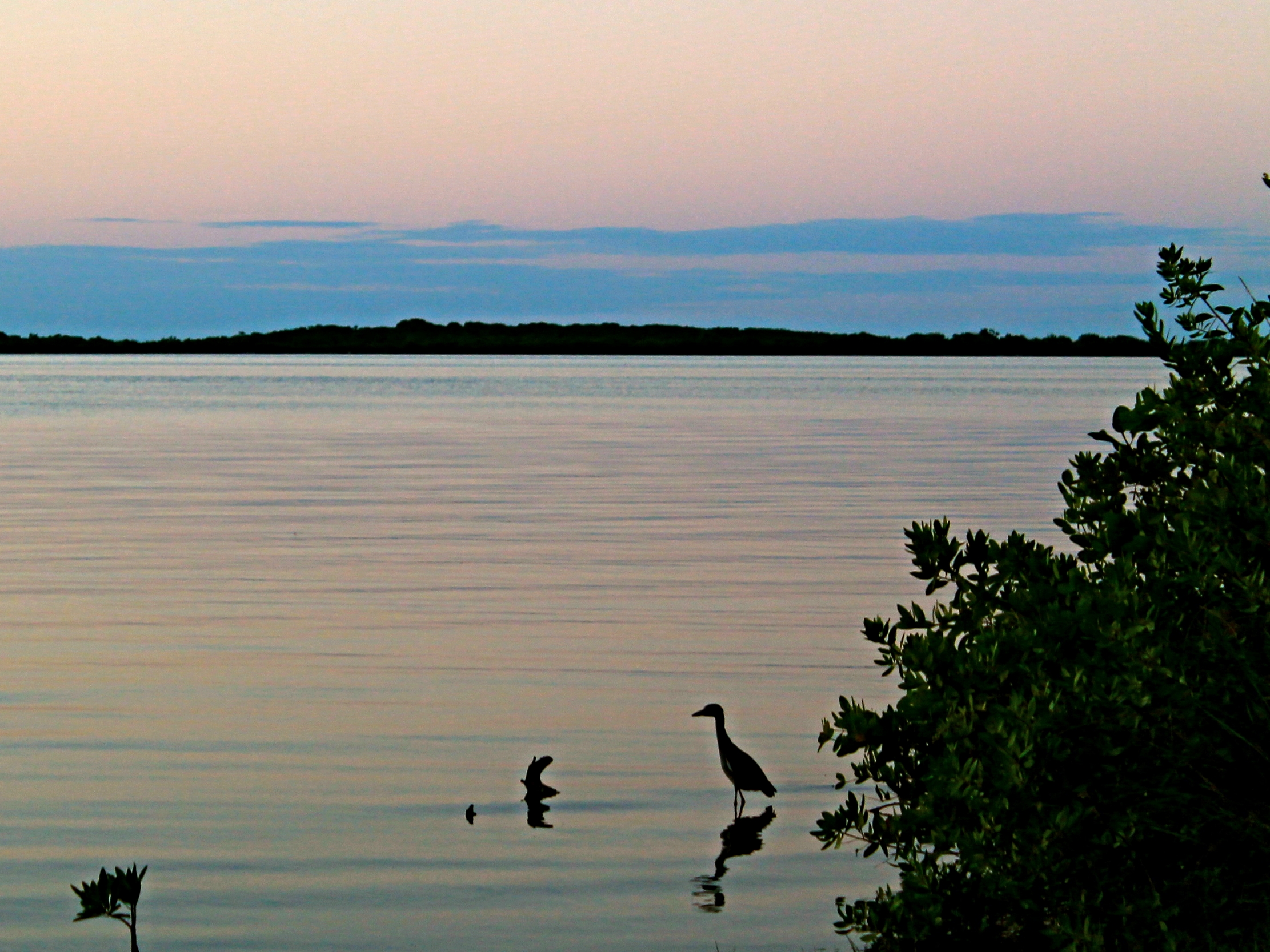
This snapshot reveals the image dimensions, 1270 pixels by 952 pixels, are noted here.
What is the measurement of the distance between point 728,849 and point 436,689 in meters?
5.24

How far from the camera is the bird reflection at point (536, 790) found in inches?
481

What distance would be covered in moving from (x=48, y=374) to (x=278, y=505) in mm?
145482

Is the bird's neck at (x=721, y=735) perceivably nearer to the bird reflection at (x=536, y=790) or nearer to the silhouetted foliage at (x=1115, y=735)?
the bird reflection at (x=536, y=790)

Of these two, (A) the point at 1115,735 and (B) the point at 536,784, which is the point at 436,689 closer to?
(B) the point at 536,784

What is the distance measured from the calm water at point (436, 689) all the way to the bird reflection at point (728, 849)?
0.15 feet

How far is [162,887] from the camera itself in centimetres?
1050

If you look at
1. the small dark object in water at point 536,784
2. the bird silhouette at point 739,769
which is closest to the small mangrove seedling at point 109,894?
the small dark object in water at point 536,784

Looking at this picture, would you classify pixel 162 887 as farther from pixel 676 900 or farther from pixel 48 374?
pixel 48 374

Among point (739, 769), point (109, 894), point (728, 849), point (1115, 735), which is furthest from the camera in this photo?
point (739, 769)

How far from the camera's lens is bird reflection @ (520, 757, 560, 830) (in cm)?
1222

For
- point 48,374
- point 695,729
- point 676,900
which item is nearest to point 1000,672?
point 676,900

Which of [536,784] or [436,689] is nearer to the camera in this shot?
[536,784]

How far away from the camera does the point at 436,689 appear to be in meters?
16.1

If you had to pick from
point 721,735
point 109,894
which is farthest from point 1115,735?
point 721,735
